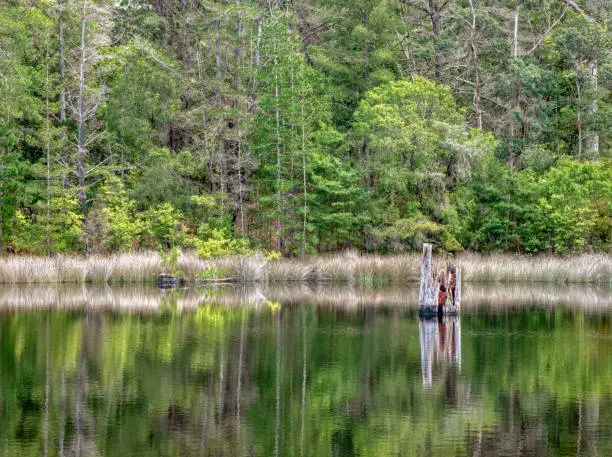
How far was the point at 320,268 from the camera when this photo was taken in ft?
127

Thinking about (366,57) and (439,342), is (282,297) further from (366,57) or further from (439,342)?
(366,57)

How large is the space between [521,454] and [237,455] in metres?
3.17

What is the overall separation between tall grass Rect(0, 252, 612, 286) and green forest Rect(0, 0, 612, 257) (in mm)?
1597

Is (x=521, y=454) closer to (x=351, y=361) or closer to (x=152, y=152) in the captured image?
(x=351, y=361)

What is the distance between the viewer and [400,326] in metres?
23.3

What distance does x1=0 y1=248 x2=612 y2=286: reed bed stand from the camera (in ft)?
120

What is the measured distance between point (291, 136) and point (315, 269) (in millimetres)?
6672

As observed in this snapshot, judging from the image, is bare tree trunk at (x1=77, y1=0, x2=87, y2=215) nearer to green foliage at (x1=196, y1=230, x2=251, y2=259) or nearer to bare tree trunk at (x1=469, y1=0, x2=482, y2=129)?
green foliage at (x1=196, y1=230, x2=251, y2=259)

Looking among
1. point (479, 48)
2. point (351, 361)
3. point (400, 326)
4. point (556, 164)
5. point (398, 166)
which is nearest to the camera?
point (351, 361)

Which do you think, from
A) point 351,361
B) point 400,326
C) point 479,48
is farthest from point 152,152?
point 351,361

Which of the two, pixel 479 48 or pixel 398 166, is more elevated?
pixel 479 48

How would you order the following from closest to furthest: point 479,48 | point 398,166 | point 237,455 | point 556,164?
1. point 237,455
2. point 398,166
3. point 556,164
4. point 479,48

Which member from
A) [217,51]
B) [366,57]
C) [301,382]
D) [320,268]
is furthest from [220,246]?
[301,382]

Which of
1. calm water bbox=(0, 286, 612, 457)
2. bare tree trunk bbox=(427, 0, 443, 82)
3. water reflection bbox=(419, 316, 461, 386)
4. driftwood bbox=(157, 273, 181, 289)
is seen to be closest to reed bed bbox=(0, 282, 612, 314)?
driftwood bbox=(157, 273, 181, 289)
